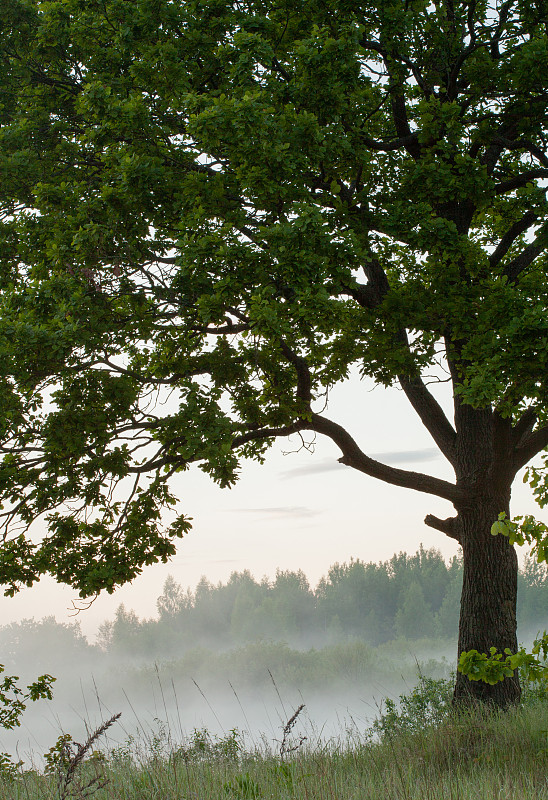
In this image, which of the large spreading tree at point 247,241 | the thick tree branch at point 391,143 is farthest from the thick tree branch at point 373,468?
the thick tree branch at point 391,143

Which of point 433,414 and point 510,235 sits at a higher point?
point 510,235

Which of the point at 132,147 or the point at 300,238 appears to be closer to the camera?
the point at 300,238

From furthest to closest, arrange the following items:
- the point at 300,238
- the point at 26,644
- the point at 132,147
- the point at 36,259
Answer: the point at 26,644 < the point at 36,259 < the point at 132,147 < the point at 300,238

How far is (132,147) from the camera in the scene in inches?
359

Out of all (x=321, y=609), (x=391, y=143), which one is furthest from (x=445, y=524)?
(x=321, y=609)

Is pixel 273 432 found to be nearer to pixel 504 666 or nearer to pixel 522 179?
pixel 522 179

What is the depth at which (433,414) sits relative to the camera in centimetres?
1284

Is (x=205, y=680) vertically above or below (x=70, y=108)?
below

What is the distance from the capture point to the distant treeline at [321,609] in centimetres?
9200

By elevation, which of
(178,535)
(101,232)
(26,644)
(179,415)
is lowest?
(26,644)

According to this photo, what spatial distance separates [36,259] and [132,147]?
244cm

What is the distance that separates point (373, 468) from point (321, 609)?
9978 cm

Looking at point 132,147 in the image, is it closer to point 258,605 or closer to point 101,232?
point 101,232

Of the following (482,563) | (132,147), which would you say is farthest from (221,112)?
(482,563)
